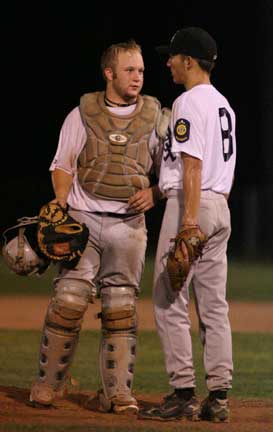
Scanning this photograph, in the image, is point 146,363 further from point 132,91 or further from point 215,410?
point 132,91

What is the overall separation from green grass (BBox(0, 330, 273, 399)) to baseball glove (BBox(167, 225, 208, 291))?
174cm

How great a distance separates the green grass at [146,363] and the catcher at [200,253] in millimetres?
1379

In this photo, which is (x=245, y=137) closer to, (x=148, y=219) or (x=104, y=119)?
(x=148, y=219)

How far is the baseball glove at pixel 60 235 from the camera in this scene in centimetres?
683

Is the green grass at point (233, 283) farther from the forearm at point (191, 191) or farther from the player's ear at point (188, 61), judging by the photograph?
the forearm at point (191, 191)

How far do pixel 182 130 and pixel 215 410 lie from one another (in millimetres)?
1481

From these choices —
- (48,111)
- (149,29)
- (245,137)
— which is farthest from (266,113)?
(48,111)

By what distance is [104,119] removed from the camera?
279 inches

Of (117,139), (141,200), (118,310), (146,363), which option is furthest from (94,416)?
(146,363)

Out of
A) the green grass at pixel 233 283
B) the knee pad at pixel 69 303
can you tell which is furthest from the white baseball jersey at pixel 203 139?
the green grass at pixel 233 283

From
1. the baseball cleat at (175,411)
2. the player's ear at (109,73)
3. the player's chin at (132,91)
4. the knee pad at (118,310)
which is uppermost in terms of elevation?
the player's ear at (109,73)

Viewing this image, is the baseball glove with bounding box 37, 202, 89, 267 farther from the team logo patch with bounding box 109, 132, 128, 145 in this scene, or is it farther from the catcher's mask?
the team logo patch with bounding box 109, 132, 128, 145

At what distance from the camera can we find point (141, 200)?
7.03 metres

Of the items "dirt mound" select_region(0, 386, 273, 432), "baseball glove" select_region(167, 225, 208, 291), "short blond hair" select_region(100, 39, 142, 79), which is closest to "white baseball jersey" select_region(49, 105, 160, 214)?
"short blond hair" select_region(100, 39, 142, 79)
